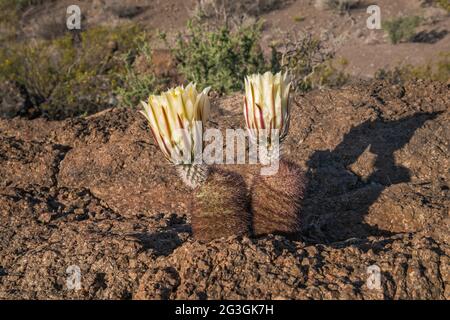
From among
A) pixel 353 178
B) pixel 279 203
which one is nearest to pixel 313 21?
pixel 353 178

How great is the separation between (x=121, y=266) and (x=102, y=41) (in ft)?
31.9

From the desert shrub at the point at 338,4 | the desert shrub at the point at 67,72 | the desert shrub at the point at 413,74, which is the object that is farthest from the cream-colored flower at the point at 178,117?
the desert shrub at the point at 338,4

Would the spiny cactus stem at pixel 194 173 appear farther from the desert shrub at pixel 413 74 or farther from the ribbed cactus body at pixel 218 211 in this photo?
the desert shrub at pixel 413 74

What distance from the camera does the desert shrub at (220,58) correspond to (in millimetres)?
6773

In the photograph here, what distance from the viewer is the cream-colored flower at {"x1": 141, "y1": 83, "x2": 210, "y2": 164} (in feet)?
7.55

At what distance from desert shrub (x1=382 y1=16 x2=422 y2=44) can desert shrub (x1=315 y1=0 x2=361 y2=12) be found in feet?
7.73

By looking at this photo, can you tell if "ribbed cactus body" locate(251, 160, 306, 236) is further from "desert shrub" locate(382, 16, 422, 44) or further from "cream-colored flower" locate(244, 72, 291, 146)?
"desert shrub" locate(382, 16, 422, 44)

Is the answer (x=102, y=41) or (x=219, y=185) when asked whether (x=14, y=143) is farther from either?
(x=102, y=41)

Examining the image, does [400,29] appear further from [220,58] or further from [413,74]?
[220,58]

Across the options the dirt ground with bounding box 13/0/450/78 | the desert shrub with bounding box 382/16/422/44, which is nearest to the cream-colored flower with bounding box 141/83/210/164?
the dirt ground with bounding box 13/0/450/78

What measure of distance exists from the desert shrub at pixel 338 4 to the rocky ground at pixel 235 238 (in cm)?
1285

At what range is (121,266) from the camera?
2434 millimetres
